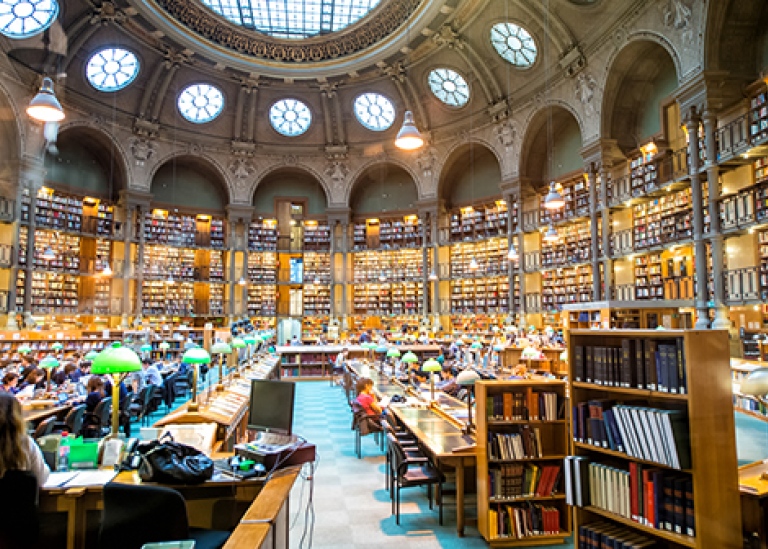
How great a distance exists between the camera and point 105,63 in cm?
1836

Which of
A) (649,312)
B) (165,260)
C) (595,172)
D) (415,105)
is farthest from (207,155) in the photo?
(649,312)

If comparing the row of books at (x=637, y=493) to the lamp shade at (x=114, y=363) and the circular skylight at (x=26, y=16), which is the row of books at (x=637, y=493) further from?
the circular skylight at (x=26, y=16)

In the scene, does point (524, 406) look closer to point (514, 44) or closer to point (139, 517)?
point (139, 517)

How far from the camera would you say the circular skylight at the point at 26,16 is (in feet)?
49.3

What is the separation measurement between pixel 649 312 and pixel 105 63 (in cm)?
2041

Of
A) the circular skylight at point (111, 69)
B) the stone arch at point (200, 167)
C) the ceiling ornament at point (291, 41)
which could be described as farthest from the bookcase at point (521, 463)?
the stone arch at point (200, 167)

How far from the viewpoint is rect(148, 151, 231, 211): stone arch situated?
2165cm

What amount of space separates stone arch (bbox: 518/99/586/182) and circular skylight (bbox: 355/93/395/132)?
6836 mm

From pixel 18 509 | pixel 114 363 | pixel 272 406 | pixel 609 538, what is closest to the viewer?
pixel 18 509

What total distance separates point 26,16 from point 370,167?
1391 centimetres

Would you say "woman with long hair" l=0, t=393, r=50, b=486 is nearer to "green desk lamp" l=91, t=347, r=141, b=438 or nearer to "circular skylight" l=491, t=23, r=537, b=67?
"green desk lamp" l=91, t=347, r=141, b=438

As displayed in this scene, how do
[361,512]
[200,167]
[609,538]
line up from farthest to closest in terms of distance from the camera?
[200,167] → [361,512] → [609,538]

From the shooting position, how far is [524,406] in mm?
4238

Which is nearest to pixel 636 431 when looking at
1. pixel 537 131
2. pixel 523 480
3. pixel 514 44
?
pixel 523 480
